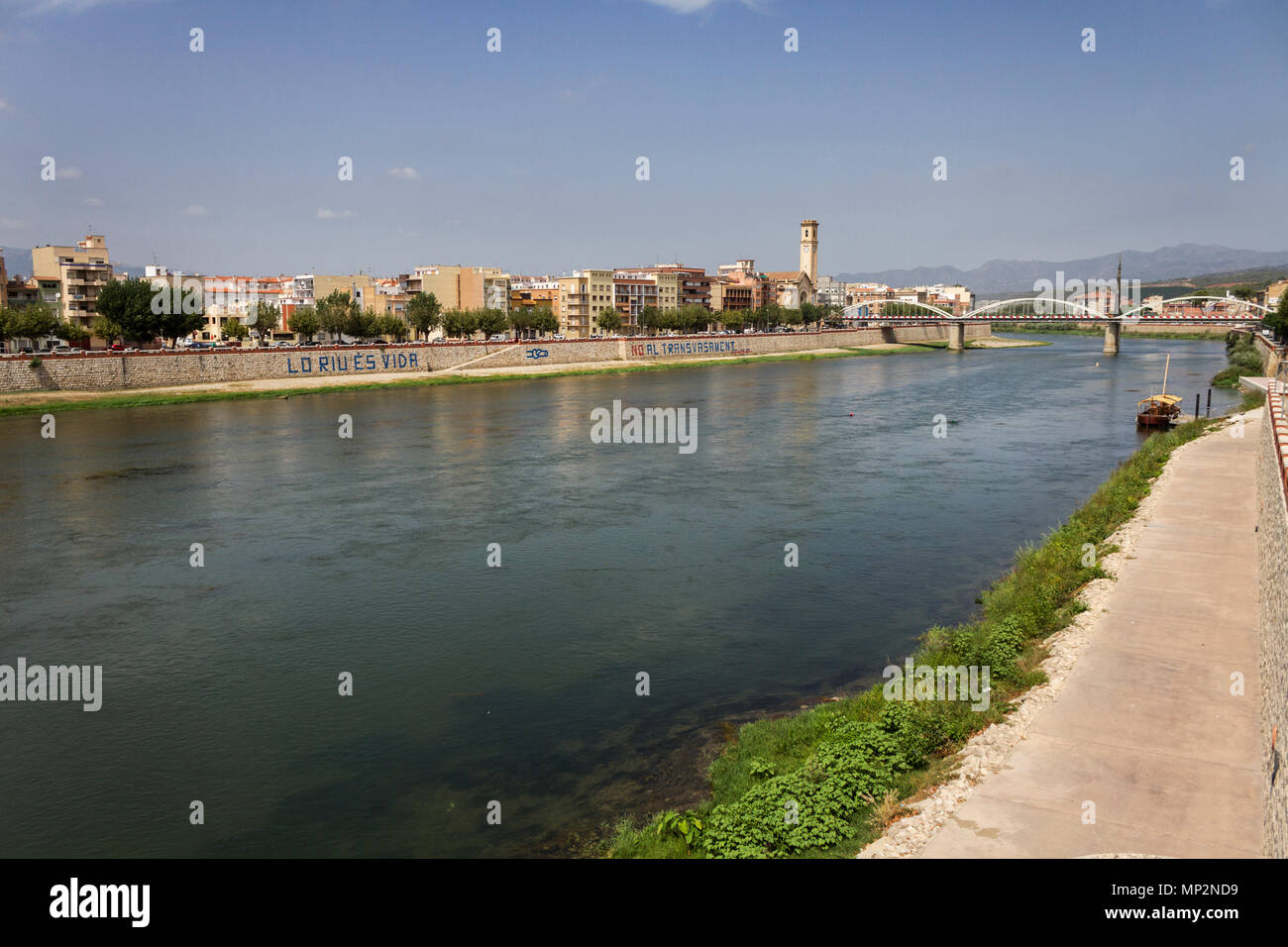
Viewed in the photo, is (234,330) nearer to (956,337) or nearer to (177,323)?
(177,323)

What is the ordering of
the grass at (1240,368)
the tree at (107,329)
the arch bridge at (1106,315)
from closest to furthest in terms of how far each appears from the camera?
the grass at (1240,368) < the tree at (107,329) < the arch bridge at (1106,315)

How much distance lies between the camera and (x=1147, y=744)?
8180mm

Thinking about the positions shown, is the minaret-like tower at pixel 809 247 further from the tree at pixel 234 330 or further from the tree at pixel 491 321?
the tree at pixel 234 330

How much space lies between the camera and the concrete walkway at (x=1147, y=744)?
6695 mm

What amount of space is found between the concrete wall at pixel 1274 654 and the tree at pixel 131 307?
5522 cm

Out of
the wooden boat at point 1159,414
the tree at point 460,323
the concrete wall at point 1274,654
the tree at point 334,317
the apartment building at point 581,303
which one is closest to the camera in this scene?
the concrete wall at point 1274,654

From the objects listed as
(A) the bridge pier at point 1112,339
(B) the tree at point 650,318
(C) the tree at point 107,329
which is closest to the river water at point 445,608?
(C) the tree at point 107,329

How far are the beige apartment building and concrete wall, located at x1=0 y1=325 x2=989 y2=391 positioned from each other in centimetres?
2194

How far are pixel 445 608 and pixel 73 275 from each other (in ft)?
210

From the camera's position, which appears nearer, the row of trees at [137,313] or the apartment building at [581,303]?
the row of trees at [137,313]

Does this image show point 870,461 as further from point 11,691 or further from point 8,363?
point 8,363

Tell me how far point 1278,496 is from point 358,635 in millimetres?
12849

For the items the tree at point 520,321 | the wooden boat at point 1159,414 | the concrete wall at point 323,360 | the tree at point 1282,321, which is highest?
the tree at point 520,321

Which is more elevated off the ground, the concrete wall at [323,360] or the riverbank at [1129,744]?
the concrete wall at [323,360]
